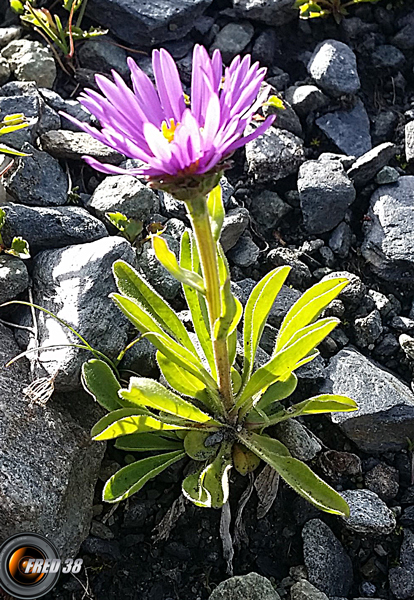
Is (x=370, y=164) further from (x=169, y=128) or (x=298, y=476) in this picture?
(x=298, y=476)

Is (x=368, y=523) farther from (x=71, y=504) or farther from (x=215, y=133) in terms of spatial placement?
(x=215, y=133)

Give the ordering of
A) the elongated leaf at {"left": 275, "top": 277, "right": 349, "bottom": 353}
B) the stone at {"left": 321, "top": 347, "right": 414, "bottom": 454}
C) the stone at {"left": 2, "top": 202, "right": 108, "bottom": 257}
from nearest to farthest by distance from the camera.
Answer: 1. the elongated leaf at {"left": 275, "top": 277, "right": 349, "bottom": 353}
2. the stone at {"left": 321, "top": 347, "right": 414, "bottom": 454}
3. the stone at {"left": 2, "top": 202, "right": 108, "bottom": 257}

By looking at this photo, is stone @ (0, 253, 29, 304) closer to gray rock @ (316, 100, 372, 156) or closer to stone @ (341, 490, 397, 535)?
stone @ (341, 490, 397, 535)

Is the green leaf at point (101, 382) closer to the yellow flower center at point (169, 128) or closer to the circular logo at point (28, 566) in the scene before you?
the circular logo at point (28, 566)

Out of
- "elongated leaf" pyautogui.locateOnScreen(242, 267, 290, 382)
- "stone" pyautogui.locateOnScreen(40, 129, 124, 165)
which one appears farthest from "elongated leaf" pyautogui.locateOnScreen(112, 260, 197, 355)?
"stone" pyautogui.locateOnScreen(40, 129, 124, 165)

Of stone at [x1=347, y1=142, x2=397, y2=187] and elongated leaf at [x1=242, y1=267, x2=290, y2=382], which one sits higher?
elongated leaf at [x1=242, y1=267, x2=290, y2=382]

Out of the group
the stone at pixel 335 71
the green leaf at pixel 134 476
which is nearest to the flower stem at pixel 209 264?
the green leaf at pixel 134 476
